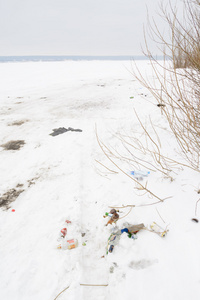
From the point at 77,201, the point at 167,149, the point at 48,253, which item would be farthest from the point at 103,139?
the point at 48,253

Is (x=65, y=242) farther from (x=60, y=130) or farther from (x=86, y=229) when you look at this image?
(x=60, y=130)

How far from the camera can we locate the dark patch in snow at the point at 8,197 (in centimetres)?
269

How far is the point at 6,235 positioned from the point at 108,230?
1181 mm

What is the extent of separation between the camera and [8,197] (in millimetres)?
2840

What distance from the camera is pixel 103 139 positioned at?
14.6 ft

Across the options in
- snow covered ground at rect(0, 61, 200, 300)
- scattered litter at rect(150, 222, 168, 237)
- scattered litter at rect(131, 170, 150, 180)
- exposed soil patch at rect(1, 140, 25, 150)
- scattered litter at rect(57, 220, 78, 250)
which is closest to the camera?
snow covered ground at rect(0, 61, 200, 300)

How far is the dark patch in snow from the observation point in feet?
8.82

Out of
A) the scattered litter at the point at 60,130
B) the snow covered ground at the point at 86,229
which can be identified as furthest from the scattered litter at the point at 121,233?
the scattered litter at the point at 60,130

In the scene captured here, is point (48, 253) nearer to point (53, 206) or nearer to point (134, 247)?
point (53, 206)

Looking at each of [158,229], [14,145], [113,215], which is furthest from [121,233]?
[14,145]

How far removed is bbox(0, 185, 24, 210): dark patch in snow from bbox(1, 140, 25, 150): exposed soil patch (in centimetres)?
154

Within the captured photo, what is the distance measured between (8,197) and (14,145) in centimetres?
183

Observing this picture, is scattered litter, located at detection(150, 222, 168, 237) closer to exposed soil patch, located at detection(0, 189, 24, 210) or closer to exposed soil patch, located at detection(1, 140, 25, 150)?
exposed soil patch, located at detection(0, 189, 24, 210)

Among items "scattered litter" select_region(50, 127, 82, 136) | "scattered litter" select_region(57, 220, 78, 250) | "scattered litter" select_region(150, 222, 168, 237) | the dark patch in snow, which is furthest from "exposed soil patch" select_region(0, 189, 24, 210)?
"scattered litter" select_region(50, 127, 82, 136)
